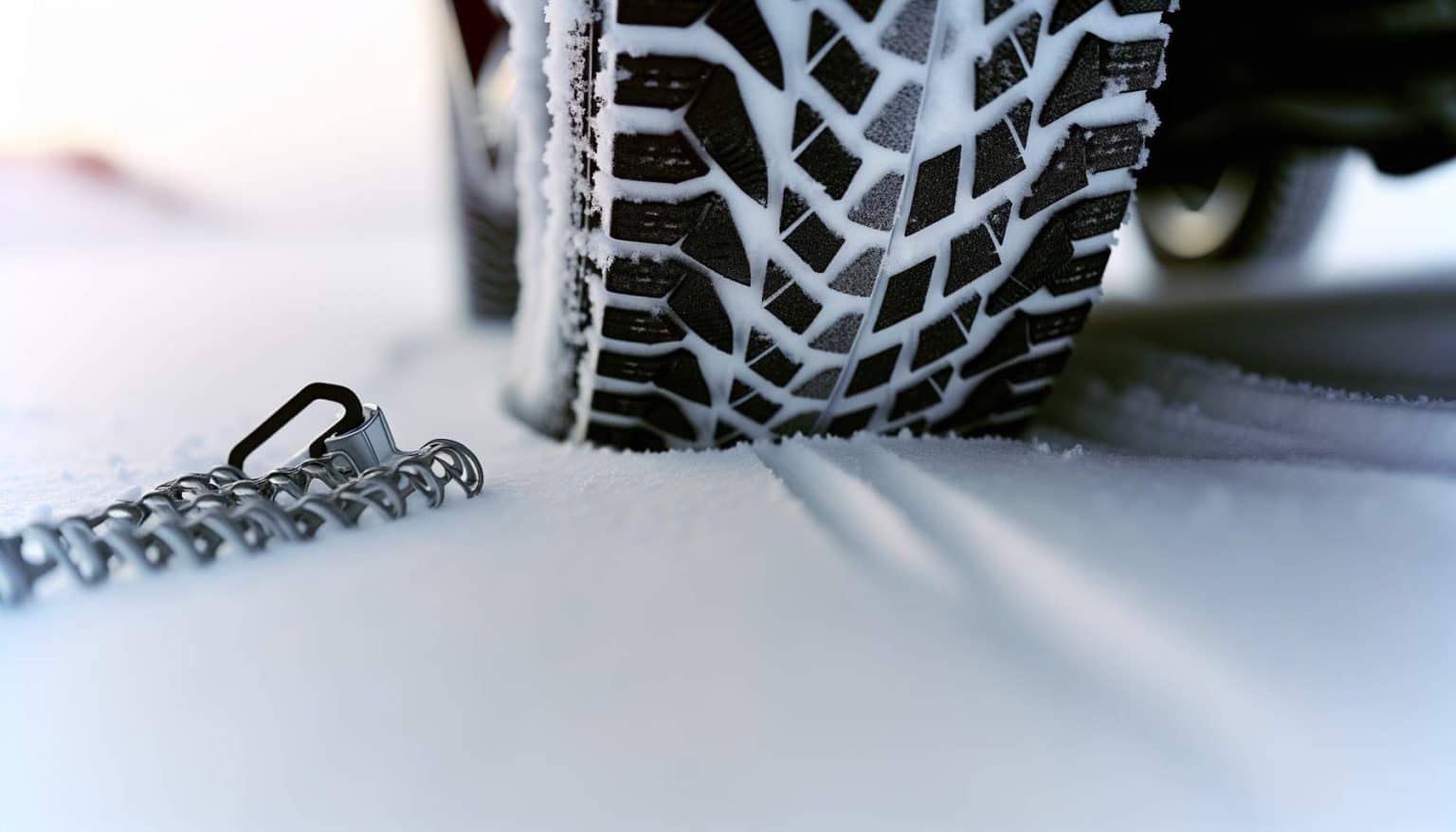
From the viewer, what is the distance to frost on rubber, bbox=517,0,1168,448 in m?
0.41

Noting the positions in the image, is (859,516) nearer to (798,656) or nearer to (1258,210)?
(798,656)

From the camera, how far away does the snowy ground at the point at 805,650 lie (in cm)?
28

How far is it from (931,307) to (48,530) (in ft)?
1.40

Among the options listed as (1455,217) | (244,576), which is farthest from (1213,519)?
(1455,217)

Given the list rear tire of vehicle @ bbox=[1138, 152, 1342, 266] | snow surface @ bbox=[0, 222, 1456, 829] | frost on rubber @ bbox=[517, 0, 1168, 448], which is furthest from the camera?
rear tire of vehicle @ bbox=[1138, 152, 1342, 266]

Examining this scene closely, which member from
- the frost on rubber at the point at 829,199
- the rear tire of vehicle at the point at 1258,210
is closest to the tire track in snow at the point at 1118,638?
the frost on rubber at the point at 829,199

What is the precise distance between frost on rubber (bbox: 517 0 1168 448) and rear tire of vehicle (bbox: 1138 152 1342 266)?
1.10 m

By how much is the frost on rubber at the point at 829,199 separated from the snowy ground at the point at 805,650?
0.15 feet

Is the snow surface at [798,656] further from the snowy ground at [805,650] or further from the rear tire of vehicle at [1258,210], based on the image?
the rear tire of vehicle at [1258,210]

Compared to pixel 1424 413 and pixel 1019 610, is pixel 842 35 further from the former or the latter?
pixel 1424 413

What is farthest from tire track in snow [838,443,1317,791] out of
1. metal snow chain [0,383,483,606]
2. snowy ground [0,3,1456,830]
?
metal snow chain [0,383,483,606]

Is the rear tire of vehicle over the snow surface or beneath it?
beneath

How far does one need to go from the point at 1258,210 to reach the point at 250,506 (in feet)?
5.36

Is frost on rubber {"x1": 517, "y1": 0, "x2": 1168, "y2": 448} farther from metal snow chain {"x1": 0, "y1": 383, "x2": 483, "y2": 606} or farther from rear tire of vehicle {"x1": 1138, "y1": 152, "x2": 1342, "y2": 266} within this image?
rear tire of vehicle {"x1": 1138, "y1": 152, "x2": 1342, "y2": 266}
